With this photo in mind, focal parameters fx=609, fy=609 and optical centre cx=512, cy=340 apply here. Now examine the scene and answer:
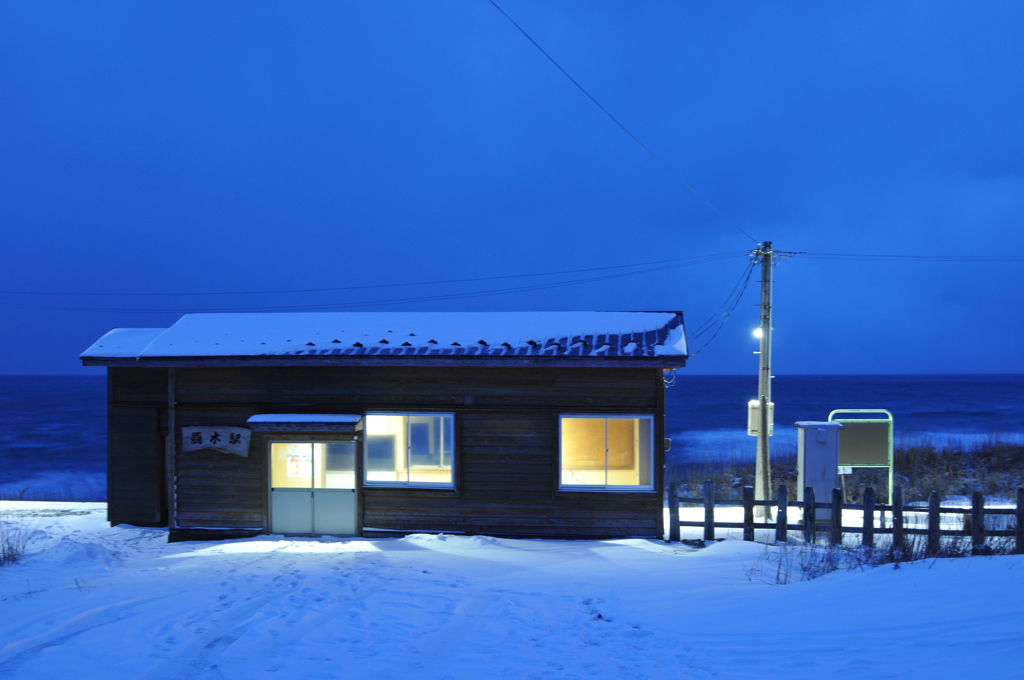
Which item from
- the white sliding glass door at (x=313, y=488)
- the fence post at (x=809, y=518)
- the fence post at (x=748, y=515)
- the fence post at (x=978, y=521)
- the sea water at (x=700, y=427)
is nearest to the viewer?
the fence post at (x=978, y=521)

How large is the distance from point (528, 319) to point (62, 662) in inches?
396

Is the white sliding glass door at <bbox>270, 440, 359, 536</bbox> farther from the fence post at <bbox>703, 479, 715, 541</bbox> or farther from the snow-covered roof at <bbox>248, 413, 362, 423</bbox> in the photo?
the fence post at <bbox>703, 479, 715, 541</bbox>

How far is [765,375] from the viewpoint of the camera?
45.6ft

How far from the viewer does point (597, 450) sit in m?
13.2

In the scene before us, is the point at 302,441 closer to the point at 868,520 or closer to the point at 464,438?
the point at 464,438

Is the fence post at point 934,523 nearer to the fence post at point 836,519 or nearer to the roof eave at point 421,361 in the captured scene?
the fence post at point 836,519

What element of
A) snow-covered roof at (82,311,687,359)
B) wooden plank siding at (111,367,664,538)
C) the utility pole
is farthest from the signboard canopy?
wooden plank siding at (111,367,664,538)

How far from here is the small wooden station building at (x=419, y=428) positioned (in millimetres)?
11961

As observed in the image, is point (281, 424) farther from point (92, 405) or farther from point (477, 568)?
point (92, 405)

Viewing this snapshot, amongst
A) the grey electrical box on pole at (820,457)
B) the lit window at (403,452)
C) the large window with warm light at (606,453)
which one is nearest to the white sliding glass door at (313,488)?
the lit window at (403,452)

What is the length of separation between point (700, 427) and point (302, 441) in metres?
51.6

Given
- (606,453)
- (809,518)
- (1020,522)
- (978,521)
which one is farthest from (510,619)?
(1020,522)

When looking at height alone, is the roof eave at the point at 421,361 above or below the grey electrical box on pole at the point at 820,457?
above

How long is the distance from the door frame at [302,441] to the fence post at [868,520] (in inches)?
366
